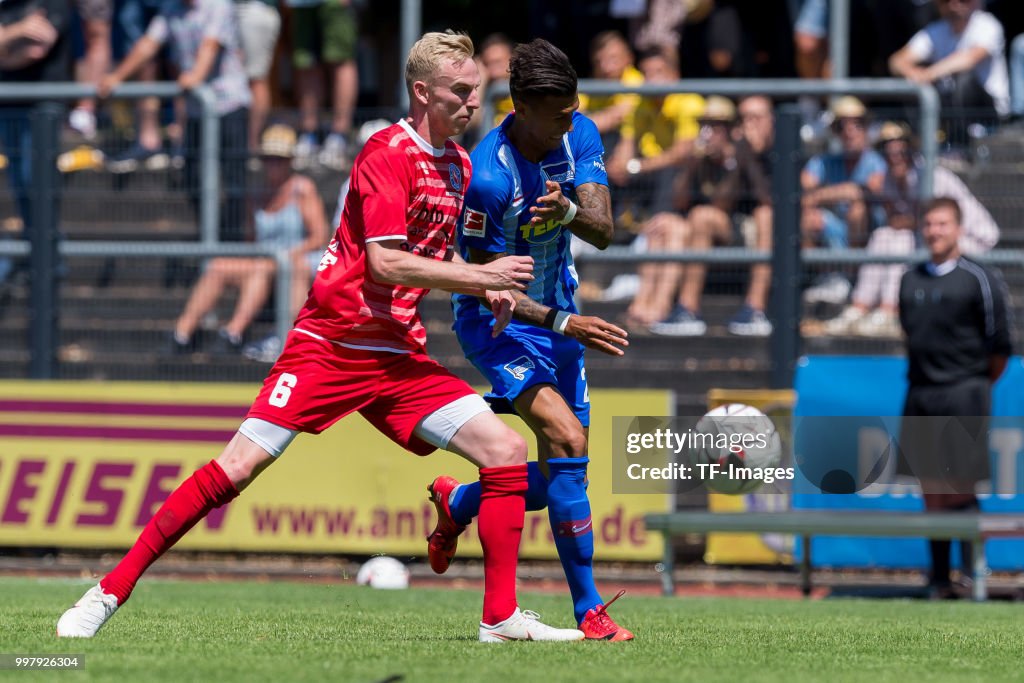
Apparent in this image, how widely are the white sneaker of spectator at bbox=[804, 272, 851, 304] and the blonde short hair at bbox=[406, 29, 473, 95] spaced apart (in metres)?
6.66

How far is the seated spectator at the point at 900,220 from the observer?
12766mm

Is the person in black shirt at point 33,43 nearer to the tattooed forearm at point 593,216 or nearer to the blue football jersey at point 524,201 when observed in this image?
the blue football jersey at point 524,201

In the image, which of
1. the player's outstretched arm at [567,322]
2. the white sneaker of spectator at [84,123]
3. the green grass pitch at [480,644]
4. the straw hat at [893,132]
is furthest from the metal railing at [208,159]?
the player's outstretched arm at [567,322]

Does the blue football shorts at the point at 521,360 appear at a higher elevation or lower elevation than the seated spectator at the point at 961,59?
lower

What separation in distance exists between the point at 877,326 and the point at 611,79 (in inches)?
132

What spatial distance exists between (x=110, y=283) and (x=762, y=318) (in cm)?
544

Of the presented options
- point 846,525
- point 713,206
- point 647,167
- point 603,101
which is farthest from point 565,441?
point 603,101

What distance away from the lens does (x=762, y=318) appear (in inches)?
516

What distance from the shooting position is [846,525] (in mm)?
11414

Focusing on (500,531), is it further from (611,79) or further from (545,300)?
(611,79)

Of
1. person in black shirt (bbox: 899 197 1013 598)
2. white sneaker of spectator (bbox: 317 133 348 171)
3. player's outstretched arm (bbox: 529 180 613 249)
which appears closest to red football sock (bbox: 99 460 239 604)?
player's outstretched arm (bbox: 529 180 613 249)

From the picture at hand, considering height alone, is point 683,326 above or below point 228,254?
below

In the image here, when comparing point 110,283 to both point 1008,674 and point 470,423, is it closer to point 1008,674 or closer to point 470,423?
point 470,423

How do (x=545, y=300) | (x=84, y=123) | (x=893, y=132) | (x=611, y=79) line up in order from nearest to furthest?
1. (x=545, y=300)
2. (x=893, y=132)
3. (x=84, y=123)
4. (x=611, y=79)
